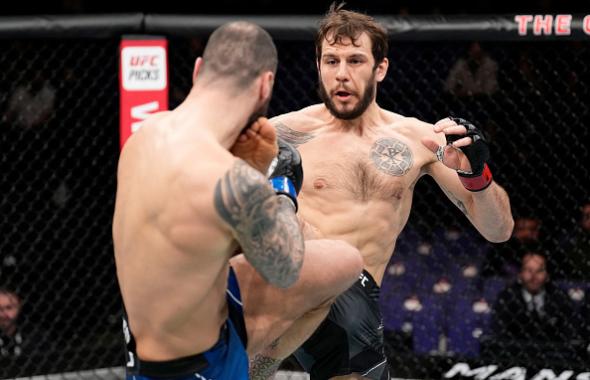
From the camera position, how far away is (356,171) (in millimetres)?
2723

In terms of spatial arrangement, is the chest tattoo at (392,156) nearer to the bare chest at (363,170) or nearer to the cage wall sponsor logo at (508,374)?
the bare chest at (363,170)

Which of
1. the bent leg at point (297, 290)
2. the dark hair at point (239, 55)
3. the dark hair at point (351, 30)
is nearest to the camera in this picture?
the dark hair at point (239, 55)

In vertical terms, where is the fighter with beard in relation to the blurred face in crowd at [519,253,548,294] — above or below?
above

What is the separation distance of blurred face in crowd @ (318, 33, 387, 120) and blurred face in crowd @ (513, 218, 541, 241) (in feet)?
5.46

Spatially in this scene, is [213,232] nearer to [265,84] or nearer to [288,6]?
[265,84]

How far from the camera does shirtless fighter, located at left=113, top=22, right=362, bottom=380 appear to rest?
6.35 feet

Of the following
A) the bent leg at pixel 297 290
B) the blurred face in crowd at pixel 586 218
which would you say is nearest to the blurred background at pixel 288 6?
the blurred face in crowd at pixel 586 218

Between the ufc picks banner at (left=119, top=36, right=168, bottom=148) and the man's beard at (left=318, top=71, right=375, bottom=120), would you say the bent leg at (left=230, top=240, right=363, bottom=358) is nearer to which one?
the man's beard at (left=318, top=71, right=375, bottom=120)

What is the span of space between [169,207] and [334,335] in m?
0.80

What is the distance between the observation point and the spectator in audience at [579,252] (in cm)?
405

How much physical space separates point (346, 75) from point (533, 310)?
66.2 inches

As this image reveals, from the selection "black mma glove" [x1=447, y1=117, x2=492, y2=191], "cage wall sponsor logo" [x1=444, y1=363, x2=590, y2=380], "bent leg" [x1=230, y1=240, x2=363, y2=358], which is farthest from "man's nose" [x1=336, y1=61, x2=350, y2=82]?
"cage wall sponsor logo" [x1=444, y1=363, x2=590, y2=380]

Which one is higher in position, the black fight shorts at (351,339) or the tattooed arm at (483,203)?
the tattooed arm at (483,203)

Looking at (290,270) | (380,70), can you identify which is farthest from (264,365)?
(380,70)
